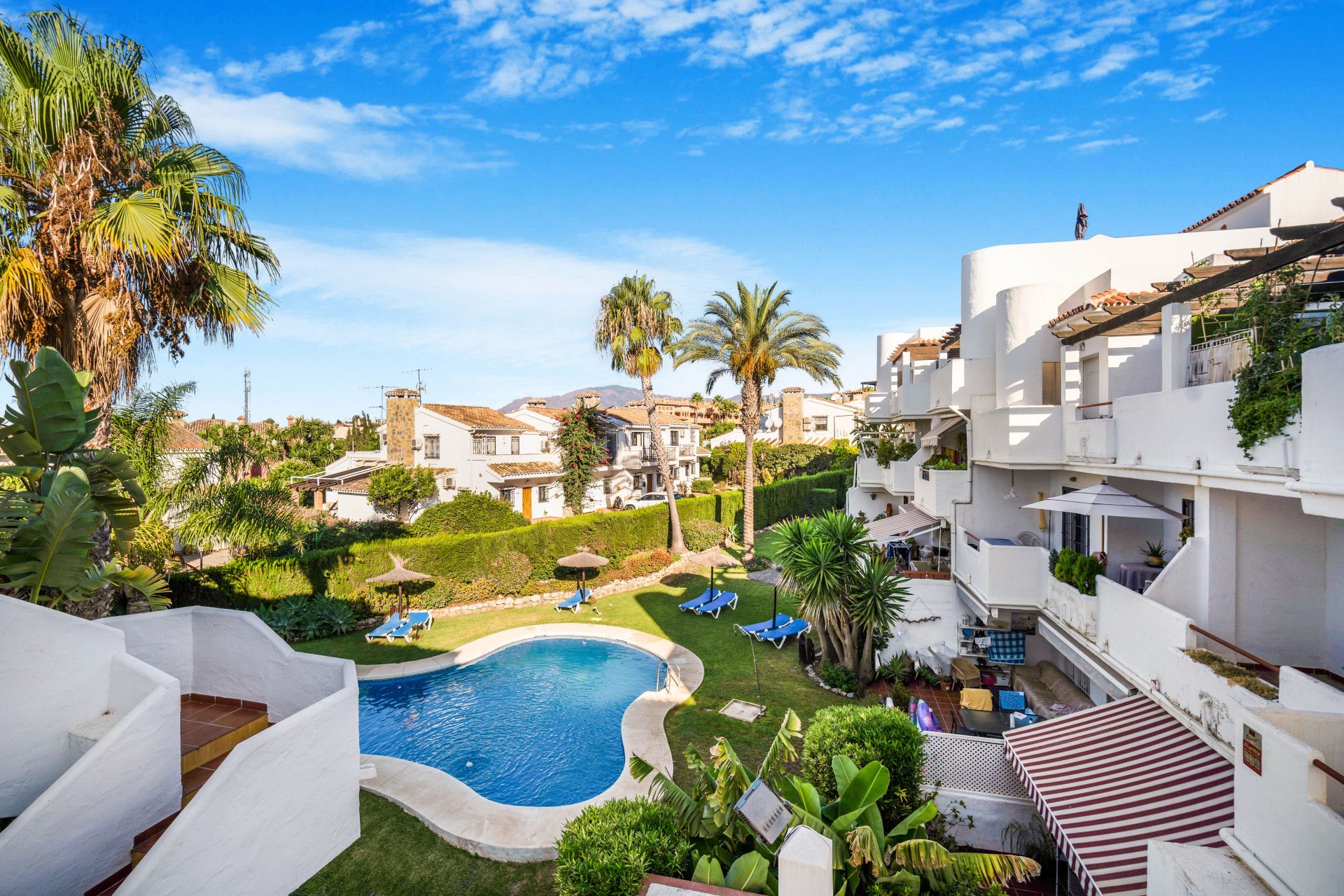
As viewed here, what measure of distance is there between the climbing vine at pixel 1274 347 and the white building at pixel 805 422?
61203mm

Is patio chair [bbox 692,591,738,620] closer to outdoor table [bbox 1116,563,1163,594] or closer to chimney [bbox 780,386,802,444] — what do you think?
outdoor table [bbox 1116,563,1163,594]

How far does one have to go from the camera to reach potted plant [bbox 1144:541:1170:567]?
11414mm

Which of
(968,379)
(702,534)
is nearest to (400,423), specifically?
(702,534)

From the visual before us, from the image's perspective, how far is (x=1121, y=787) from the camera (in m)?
8.02

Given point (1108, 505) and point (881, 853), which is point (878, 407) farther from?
point (881, 853)

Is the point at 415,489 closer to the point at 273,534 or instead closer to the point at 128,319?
the point at 273,534

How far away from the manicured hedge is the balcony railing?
2418 centimetres

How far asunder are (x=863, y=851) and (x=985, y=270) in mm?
16954


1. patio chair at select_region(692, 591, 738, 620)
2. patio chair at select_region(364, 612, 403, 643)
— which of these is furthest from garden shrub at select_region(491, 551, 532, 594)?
patio chair at select_region(692, 591, 738, 620)

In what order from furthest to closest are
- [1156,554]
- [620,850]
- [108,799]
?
[1156,554] < [620,850] < [108,799]

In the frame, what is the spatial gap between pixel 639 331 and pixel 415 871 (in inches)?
1093

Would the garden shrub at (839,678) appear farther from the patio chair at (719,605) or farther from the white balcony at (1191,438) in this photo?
the white balcony at (1191,438)

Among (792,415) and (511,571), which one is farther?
(792,415)

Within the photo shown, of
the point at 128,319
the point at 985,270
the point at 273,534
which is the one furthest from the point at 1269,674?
the point at 273,534
